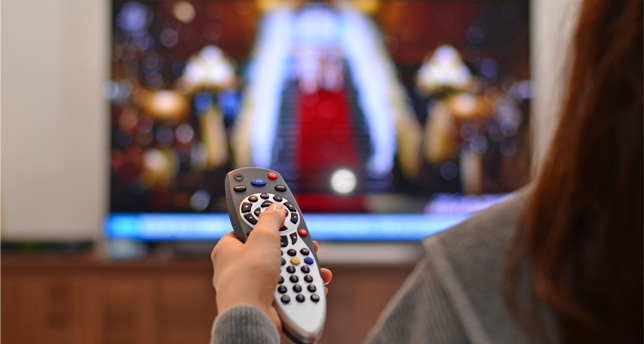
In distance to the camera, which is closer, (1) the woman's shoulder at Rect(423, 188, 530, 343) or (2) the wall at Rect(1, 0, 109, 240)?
(1) the woman's shoulder at Rect(423, 188, 530, 343)

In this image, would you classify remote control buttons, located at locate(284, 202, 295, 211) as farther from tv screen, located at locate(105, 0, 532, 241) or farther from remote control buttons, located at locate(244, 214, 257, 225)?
tv screen, located at locate(105, 0, 532, 241)

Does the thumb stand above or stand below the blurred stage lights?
above

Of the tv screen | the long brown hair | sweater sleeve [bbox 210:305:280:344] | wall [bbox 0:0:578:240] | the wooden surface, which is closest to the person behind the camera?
the long brown hair

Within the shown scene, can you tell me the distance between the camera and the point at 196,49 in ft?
6.86

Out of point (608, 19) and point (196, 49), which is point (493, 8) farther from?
point (608, 19)

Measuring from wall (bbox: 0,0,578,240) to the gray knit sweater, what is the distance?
202 centimetres

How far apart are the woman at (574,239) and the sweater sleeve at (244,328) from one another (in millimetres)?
130

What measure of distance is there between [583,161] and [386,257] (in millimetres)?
1779

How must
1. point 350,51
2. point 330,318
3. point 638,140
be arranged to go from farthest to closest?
1. point 350,51
2. point 330,318
3. point 638,140

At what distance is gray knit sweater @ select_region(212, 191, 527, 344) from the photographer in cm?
35

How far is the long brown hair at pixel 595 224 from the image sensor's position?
0.34 meters

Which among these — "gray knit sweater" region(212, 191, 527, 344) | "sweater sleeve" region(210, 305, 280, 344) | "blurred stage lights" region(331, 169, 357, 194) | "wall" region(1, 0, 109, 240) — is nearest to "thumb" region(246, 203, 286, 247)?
"sweater sleeve" region(210, 305, 280, 344)

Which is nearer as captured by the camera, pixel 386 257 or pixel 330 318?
pixel 330 318

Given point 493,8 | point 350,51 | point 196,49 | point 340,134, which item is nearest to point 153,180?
point 196,49
